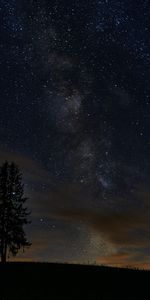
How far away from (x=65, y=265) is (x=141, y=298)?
13175 mm

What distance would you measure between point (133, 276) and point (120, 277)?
1062mm

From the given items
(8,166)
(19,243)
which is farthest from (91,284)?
(8,166)

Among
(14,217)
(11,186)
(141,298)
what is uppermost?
(11,186)

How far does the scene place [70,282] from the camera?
2944 cm

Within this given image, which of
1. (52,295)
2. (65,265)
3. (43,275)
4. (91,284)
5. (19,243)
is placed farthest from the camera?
(19,243)

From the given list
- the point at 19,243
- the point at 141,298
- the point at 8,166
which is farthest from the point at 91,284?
the point at 8,166

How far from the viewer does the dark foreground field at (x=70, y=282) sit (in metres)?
25.3

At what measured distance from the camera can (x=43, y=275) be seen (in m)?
31.7

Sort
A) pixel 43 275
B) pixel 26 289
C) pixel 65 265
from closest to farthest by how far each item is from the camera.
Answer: pixel 26 289 → pixel 43 275 → pixel 65 265

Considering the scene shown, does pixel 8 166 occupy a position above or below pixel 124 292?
above

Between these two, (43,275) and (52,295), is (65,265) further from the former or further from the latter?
(52,295)

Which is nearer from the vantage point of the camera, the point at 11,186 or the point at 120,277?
the point at 120,277

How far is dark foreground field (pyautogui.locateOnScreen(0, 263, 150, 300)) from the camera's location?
997 inches

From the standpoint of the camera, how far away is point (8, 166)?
46.6 metres
